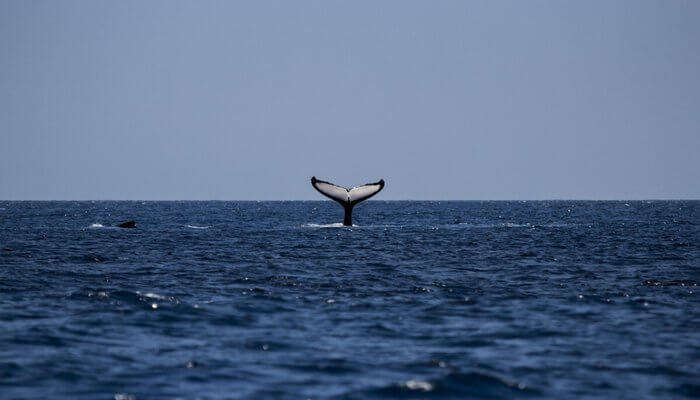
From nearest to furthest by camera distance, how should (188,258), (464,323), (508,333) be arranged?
(508,333)
(464,323)
(188,258)

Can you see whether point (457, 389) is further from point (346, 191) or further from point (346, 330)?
point (346, 191)

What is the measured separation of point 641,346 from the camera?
1324cm

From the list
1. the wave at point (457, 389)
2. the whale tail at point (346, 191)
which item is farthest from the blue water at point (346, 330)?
the whale tail at point (346, 191)

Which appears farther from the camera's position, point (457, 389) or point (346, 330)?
point (346, 330)

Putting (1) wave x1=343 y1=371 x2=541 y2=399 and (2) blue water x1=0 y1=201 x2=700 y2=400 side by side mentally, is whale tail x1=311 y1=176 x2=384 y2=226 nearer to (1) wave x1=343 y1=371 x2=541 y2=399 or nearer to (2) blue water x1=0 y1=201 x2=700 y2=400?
(2) blue water x1=0 y1=201 x2=700 y2=400

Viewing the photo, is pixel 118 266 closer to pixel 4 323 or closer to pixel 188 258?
pixel 188 258

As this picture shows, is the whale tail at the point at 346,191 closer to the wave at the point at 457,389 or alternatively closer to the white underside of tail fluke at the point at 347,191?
the white underside of tail fluke at the point at 347,191

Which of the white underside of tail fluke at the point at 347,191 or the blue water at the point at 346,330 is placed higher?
the white underside of tail fluke at the point at 347,191

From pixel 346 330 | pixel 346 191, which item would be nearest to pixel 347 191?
pixel 346 191

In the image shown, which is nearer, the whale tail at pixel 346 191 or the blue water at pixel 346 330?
the blue water at pixel 346 330

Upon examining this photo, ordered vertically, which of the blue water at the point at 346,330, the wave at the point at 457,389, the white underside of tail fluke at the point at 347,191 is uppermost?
the white underside of tail fluke at the point at 347,191

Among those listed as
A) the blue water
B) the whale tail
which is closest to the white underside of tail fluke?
the whale tail

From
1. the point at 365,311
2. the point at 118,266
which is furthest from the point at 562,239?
the point at 365,311

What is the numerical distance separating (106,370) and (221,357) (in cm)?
161
